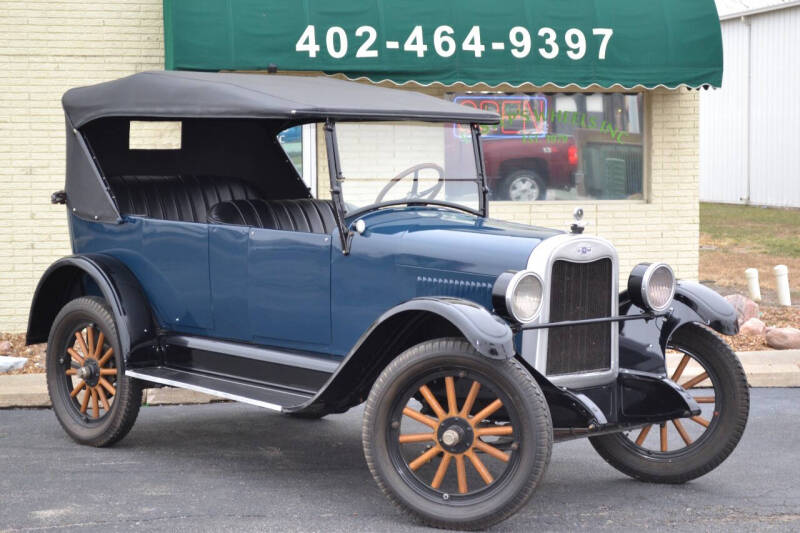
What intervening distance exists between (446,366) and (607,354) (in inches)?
36.8

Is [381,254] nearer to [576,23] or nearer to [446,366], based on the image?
[446,366]

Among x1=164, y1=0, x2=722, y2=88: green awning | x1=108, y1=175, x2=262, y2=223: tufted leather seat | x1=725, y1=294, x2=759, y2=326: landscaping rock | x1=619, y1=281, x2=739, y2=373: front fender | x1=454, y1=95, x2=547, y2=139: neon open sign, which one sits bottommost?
x1=725, y1=294, x2=759, y2=326: landscaping rock

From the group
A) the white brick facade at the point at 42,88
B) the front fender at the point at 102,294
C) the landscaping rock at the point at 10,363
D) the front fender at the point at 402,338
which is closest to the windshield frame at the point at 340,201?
the front fender at the point at 402,338

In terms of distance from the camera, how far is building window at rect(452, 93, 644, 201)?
11.7 m

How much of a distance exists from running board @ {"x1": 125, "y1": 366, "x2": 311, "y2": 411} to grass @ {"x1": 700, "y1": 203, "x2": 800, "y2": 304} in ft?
26.3

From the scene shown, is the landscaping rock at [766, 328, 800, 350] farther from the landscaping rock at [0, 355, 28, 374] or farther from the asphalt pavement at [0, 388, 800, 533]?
the landscaping rock at [0, 355, 28, 374]

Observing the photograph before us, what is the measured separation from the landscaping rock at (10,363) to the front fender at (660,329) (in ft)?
16.1

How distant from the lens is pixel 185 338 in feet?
20.5

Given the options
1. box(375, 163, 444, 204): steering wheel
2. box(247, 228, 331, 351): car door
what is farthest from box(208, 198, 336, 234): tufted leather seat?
box(375, 163, 444, 204): steering wheel

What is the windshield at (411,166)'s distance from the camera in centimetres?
587

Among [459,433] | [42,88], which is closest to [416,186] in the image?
[459,433]

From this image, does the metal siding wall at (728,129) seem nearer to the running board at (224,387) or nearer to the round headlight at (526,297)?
the running board at (224,387)

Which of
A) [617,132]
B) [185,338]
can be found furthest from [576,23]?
[185,338]

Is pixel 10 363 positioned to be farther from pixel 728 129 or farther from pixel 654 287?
pixel 728 129
